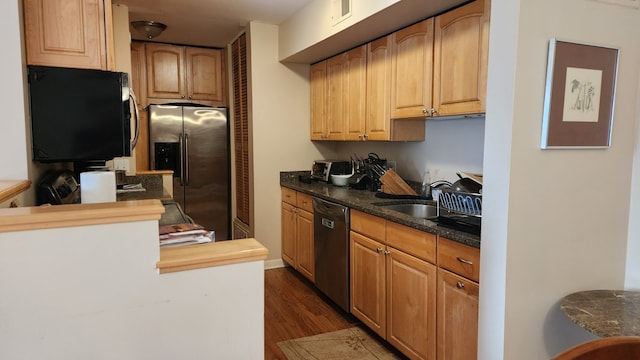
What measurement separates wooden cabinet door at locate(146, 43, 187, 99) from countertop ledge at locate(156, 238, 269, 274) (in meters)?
3.96

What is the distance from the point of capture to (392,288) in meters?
2.42

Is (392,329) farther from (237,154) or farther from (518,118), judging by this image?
(237,154)

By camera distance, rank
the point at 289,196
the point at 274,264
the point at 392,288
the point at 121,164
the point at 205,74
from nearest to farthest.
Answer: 1. the point at 392,288
2. the point at 121,164
3. the point at 289,196
4. the point at 274,264
5. the point at 205,74

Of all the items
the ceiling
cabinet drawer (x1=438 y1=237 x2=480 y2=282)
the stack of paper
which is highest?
the ceiling

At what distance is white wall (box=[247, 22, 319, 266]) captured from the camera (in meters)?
4.00

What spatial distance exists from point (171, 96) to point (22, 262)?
13.4 feet

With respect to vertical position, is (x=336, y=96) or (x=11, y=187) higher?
(x=336, y=96)

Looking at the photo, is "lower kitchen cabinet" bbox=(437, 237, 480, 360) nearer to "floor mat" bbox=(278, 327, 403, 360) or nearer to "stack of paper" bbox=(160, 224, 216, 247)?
"floor mat" bbox=(278, 327, 403, 360)

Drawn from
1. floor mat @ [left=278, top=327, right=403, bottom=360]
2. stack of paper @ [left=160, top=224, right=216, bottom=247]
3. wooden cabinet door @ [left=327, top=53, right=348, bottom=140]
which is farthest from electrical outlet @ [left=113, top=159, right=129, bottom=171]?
stack of paper @ [left=160, top=224, right=216, bottom=247]

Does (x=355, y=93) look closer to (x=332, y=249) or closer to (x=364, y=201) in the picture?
(x=364, y=201)

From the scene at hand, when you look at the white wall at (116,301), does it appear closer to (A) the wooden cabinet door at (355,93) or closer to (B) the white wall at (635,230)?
(B) the white wall at (635,230)

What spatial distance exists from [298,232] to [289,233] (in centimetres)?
24

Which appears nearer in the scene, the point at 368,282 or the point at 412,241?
the point at 412,241

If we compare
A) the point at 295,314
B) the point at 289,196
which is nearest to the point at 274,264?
the point at 289,196
